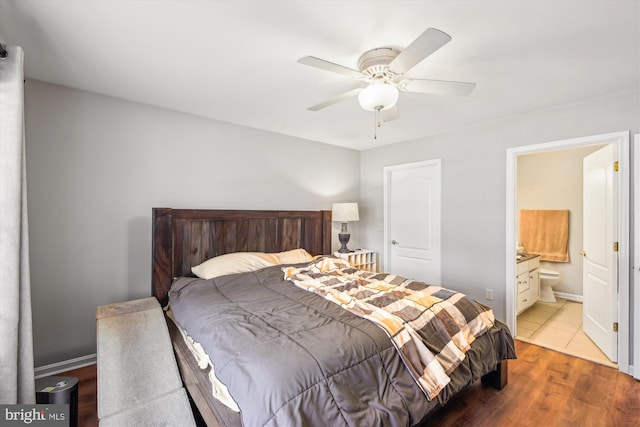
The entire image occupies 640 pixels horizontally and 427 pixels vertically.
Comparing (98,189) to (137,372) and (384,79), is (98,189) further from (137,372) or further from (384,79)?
(384,79)

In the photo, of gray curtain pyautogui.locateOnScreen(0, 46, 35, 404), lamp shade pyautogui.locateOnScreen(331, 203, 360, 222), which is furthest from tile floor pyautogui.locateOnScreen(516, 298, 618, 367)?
gray curtain pyautogui.locateOnScreen(0, 46, 35, 404)

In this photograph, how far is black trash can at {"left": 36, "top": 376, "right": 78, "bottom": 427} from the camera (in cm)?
163

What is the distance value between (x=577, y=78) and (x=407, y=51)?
1.75m

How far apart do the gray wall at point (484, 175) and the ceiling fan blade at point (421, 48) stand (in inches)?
84.2

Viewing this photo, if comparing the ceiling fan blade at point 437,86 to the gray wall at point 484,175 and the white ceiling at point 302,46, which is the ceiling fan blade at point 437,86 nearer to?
the white ceiling at point 302,46

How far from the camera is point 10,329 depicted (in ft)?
4.73

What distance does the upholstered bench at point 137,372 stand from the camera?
156cm

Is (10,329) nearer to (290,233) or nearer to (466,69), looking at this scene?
(290,233)

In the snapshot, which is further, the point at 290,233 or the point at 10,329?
the point at 290,233

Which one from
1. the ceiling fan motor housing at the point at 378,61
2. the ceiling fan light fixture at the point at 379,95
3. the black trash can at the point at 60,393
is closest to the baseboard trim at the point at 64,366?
the black trash can at the point at 60,393

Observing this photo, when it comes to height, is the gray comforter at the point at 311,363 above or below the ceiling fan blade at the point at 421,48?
below

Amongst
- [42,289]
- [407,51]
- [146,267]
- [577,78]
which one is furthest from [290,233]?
[577,78]

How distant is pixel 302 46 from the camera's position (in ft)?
5.74

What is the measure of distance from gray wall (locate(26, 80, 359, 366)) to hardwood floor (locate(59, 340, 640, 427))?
559 mm
